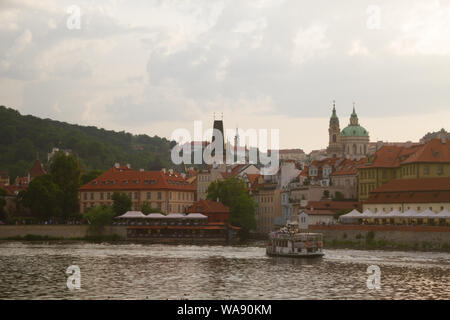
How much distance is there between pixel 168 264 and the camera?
84.1 metres

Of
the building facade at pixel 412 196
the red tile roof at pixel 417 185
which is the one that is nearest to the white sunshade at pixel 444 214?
the building facade at pixel 412 196

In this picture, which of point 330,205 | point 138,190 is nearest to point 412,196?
point 330,205

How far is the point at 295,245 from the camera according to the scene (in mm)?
95438

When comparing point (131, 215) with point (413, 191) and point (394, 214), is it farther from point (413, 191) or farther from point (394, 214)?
point (394, 214)

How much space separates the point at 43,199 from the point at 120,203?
13.4m

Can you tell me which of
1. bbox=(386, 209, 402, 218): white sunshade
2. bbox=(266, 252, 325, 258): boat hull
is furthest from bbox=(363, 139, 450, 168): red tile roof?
bbox=(266, 252, 325, 258): boat hull

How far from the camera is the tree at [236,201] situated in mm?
150250

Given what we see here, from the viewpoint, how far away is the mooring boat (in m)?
94.6

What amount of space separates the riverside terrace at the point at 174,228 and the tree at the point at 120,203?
8.66 ft

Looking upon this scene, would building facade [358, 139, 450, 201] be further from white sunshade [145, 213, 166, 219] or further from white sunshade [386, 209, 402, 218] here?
white sunshade [145, 213, 166, 219]

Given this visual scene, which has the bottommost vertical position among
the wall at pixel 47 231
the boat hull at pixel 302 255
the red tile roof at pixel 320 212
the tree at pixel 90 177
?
the boat hull at pixel 302 255

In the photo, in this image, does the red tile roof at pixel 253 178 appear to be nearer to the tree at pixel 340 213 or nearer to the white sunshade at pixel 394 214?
the tree at pixel 340 213

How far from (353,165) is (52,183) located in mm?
53531
